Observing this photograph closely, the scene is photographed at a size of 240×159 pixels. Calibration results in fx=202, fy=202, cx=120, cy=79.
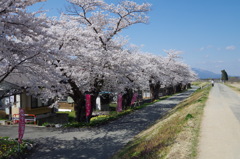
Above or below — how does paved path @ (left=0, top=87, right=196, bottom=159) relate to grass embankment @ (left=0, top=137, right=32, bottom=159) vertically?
below

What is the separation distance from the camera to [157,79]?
104 ft

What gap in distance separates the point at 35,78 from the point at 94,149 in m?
4.56

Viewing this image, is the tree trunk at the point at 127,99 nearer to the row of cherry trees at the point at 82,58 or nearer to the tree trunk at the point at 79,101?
the row of cherry trees at the point at 82,58

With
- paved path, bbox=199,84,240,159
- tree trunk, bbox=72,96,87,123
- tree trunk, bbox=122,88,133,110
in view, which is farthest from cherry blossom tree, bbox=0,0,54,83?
tree trunk, bbox=122,88,133,110

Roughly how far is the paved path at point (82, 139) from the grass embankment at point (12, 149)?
481mm

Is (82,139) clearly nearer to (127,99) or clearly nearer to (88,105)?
(88,105)

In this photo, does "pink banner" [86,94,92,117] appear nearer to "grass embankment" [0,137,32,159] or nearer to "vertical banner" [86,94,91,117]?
"vertical banner" [86,94,91,117]

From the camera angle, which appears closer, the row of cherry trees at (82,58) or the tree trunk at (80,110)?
the row of cherry trees at (82,58)

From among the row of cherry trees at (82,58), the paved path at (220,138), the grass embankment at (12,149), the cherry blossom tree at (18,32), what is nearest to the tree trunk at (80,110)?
the row of cherry trees at (82,58)

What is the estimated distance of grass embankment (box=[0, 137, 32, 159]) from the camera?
8750mm

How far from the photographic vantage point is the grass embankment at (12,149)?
8.75 metres

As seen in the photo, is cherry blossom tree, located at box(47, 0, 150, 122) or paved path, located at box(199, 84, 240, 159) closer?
paved path, located at box(199, 84, 240, 159)

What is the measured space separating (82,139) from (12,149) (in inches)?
140

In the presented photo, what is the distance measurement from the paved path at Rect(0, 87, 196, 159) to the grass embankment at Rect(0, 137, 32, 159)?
0.48m
